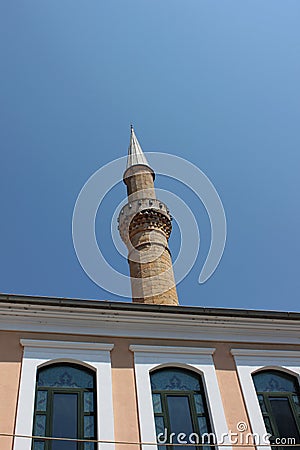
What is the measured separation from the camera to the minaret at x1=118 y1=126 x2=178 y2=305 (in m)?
15.7

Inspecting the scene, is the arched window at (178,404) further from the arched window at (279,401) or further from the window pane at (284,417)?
the window pane at (284,417)

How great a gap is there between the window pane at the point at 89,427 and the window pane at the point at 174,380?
995mm

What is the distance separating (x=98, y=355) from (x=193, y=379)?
1448 millimetres

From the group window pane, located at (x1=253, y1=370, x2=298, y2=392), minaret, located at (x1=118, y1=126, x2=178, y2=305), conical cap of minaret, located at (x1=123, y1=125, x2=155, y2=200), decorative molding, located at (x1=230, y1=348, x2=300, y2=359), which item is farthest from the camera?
conical cap of minaret, located at (x1=123, y1=125, x2=155, y2=200)

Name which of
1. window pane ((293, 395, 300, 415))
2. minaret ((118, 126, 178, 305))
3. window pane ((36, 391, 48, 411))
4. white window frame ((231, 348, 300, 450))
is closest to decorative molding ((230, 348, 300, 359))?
white window frame ((231, 348, 300, 450))

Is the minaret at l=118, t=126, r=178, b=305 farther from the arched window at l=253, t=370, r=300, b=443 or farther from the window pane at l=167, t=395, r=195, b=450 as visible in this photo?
the window pane at l=167, t=395, r=195, b=450

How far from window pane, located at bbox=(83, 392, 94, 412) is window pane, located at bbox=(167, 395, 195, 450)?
3.49 feet

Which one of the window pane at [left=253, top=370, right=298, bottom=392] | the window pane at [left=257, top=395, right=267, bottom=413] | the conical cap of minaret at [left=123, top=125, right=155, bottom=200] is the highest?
the conical cap of minaret at [left=123, top=125, right=155, bottom=200]

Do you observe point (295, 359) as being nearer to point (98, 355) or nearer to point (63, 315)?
point (98, 355)

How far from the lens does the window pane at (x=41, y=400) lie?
20.2 ft

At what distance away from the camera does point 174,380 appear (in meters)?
6.88

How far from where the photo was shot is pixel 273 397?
22.9ft

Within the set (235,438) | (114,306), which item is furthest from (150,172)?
(235,438)

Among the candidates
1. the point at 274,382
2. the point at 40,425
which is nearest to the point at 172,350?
the point at 274,382
